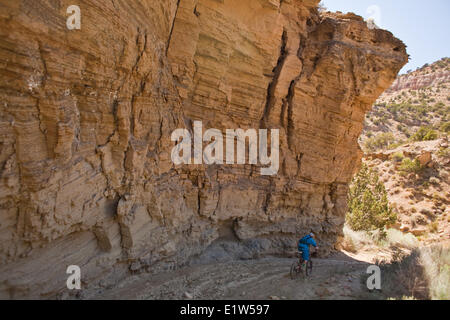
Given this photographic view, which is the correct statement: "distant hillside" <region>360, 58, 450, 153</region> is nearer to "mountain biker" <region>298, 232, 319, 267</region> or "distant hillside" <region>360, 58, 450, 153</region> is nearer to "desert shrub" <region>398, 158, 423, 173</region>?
"desert shrub" <region>398, 158, 423, 173</region>

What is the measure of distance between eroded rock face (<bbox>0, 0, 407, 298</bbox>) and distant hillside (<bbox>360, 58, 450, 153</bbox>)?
2383 cm

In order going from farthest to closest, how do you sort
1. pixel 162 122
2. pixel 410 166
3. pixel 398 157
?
pixel 398 157
pixel 410 166
pixel 162 122

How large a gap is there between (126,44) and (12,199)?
3.50m

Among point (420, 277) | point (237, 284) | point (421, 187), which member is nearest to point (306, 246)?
point (237, 284)

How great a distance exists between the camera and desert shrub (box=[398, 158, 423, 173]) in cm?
2166

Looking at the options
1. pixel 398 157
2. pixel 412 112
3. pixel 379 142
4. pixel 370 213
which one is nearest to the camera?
pixel 370 213

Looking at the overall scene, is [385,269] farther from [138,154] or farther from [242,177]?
[138,154]

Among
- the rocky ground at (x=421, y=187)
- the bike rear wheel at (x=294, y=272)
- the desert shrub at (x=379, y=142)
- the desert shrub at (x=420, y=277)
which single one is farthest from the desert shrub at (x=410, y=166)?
the bike rear wheel at (x=294, y=272)

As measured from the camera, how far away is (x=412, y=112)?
41125 millimetres

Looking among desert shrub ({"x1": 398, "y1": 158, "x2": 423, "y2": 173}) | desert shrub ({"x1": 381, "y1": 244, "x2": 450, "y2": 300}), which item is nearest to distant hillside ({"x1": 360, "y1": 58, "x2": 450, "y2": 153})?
desert shrub ({"x1": 398, "y1": 158, "x2": 423, "y2": 173})

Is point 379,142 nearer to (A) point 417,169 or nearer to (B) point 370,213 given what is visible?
(A) point 417,169

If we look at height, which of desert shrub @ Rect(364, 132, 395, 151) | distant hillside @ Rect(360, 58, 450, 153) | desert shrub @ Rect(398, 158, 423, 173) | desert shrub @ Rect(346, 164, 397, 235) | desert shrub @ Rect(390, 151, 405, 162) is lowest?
desert shrub @ Rect(346, 164, 397, 235)

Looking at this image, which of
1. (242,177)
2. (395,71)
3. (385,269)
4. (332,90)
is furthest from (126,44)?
(395,71)

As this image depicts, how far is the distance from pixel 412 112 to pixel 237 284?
154ft
